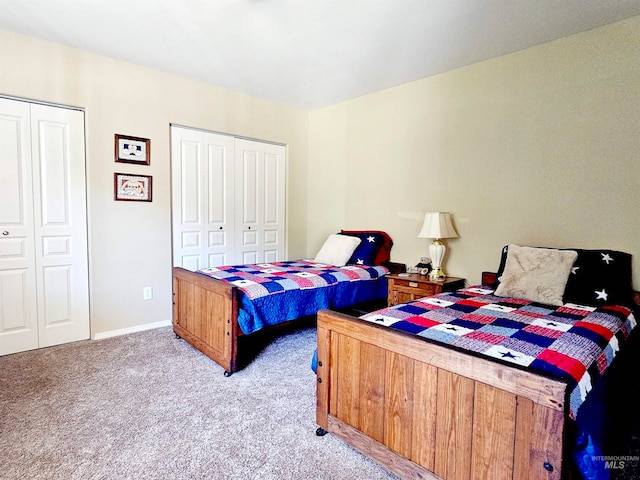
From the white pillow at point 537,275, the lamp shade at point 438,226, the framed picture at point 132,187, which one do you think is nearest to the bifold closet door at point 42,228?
the framed picture at point 132,187

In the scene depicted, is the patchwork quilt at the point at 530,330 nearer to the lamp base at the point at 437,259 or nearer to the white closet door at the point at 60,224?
the lamp base at the point at 437,259

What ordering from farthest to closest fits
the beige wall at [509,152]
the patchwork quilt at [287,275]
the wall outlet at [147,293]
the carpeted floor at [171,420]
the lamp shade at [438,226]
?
the wall outlet at [147,293], the lamp shade at [438,226], the patchwork quilt at [287,275], the beige wall at [509,152], the carpeted floor at [171,420]

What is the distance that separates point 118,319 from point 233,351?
1550 mm

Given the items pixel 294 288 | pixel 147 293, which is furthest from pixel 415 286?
pixel 147 293

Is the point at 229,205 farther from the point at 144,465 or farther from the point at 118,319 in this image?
the point at 144,465

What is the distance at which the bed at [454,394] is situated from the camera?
1120mm

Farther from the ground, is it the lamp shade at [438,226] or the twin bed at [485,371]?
the lamp shade at [438,226]

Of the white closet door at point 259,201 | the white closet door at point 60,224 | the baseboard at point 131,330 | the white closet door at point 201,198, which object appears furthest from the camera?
the white closet door at point 259,201

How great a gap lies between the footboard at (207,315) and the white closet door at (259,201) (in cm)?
116

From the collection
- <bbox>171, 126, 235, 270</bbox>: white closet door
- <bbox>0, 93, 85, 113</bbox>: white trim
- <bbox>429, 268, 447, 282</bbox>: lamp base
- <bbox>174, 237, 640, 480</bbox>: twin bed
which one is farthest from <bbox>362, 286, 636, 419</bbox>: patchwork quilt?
<bbox>0, 93, 85, 113</bbox>: white trim

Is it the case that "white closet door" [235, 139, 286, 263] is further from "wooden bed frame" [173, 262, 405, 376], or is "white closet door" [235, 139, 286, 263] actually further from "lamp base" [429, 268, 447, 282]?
"lamp base" [429, 268, 447, 282]

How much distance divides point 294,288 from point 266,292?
10.4 inches

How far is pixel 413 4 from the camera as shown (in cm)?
226

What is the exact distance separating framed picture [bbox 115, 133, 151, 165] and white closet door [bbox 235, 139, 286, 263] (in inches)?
38.8
